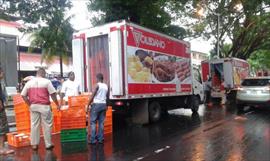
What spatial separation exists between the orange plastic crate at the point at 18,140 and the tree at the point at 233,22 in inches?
756

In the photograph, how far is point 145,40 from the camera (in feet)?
40.6

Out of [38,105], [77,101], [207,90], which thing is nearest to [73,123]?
[77,101]

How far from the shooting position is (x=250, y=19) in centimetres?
3019

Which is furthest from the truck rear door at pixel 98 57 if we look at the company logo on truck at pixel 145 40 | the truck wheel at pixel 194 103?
the truck wheel at pixel 194 103

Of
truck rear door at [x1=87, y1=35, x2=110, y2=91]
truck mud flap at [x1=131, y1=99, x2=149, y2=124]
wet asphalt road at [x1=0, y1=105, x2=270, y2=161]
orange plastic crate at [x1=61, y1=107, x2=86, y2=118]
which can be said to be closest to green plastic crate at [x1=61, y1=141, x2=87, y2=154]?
wet asphalt road at [x1=0, y1=105, x2=270, y2=161]

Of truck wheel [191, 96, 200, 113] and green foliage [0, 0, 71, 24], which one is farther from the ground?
green foliage [0, 0, 71, 24]

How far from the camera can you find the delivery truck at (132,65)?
11.4 meters

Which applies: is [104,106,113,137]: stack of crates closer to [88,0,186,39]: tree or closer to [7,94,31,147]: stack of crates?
[7,94,31,147]: stack of crates

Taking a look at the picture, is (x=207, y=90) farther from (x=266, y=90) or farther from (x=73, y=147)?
(x=73, y=147)

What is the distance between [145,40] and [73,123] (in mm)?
4259

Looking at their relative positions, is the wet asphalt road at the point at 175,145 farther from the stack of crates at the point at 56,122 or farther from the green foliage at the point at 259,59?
the green foliage at the point at 259,59

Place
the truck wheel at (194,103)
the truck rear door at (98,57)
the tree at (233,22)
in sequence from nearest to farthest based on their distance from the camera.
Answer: the truck rear door at (98,57) → the truck wheel at (194,103) → the tree at (233,22)

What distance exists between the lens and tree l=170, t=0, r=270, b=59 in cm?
2956

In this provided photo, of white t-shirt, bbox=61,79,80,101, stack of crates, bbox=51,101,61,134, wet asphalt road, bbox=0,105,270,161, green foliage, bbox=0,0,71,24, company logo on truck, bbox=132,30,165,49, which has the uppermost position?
green foliage, bbox=0,0,71,24
